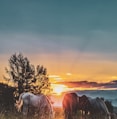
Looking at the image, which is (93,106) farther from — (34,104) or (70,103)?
Answer: (34,104)

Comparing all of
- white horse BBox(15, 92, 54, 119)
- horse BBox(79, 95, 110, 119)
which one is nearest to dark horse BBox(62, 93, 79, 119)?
horse BBox(79, 95, 110, 119)

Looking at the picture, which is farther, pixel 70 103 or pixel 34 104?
pixel 34 104

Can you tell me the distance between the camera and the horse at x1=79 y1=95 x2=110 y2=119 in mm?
32438

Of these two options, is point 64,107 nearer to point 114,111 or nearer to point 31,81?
point 114,111

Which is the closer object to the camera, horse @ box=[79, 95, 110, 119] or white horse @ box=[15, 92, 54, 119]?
white horse @ box=[15, 92, 54, 119]

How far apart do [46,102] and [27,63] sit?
12.2 meters

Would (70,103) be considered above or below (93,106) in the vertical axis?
above

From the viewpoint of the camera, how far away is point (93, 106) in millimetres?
33469

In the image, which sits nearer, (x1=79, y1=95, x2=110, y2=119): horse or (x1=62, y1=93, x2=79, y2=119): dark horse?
(x1=62, y1=93, x2=79, y2=119): dark horse

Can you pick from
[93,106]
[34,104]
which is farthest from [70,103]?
[93,106]

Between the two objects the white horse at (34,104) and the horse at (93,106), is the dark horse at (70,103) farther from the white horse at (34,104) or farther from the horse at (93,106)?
the white horse at (34,104)

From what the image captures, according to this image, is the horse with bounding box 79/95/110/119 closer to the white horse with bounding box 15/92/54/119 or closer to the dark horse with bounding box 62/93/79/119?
the dark horse with bounding box 62/93/79/119

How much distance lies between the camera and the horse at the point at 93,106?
32.4m

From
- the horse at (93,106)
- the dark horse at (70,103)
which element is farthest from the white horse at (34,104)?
the horse at (93,106)
